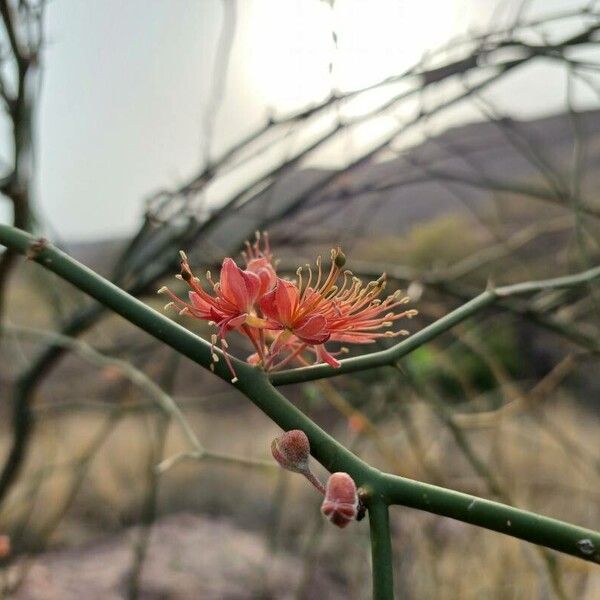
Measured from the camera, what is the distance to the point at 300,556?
116 inches

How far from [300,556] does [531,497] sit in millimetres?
1084

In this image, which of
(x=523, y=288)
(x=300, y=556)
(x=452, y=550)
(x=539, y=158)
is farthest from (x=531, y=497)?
(x=523, y=288)

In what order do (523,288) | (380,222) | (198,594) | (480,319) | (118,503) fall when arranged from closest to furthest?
(523,288) → (480,319) → (198,594) → (118,503) → (380,222)

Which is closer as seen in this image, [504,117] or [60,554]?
[504,117]

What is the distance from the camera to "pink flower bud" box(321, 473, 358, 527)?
36 centimetres

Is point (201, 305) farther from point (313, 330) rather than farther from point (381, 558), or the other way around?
point (381, 558)

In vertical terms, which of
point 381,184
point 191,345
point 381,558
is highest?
point 381,184

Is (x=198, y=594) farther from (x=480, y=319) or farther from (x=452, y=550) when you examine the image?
(x=480, y=319)

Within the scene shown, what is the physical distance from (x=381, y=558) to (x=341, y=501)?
0.11 feet

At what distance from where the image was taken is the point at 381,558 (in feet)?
1.18

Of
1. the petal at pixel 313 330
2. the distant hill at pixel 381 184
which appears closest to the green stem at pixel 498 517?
the petal at pixel 313 330

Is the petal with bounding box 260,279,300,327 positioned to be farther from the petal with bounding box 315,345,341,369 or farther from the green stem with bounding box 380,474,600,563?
the green stem with bounding box 380,474,600,563

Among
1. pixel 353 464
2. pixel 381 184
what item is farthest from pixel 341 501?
pixel 381 184

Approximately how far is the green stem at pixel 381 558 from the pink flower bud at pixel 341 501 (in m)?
0.01
